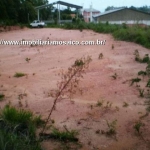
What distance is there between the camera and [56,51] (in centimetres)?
979

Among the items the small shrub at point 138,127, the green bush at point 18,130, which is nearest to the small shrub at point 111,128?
the small shrub at point 138,127

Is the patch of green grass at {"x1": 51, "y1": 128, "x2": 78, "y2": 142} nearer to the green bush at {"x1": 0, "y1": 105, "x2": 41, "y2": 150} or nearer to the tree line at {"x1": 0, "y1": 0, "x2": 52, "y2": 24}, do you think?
the green bush at {"x1": 0, "y1": 105, "x2": 41, "y2": 150}

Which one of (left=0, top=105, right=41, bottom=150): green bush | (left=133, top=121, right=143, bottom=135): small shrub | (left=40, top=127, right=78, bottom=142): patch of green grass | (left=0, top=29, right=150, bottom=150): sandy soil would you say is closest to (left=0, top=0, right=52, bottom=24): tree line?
(left=0, top=29, right=150, bottom=150): sandy soil

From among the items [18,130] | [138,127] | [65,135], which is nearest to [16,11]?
[18,130]

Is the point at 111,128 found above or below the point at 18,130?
below

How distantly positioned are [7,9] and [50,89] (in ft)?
72.2

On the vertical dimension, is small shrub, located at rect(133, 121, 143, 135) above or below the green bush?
below

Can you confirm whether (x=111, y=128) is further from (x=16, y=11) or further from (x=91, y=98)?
(x=16, y=11)

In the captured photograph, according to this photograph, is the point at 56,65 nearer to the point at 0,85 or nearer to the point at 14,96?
the point at 0,85

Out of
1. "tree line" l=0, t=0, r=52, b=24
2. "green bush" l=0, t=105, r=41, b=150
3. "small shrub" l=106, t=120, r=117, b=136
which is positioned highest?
"tree line" l=0, t=0, r=52, b=24

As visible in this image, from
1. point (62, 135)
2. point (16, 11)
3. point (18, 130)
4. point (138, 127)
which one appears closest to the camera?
point (18, 130)

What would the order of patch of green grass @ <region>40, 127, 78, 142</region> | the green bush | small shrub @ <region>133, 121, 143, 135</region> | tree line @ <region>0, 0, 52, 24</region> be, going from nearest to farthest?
the green bush < patch of green grass @ <region>40, 127, 78, 142</region> < small shrub @ <region>133, 121, 143, 135</region> < tree line @ <region>0, 0, 52, 24</region>

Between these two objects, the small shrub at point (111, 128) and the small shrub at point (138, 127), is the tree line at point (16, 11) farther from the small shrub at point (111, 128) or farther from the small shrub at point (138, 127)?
the small shrub at point (138, 127)

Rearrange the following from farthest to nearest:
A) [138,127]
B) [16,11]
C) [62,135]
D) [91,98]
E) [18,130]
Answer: [16,11], [91,98], [138,127], [62,135], [18,130]
